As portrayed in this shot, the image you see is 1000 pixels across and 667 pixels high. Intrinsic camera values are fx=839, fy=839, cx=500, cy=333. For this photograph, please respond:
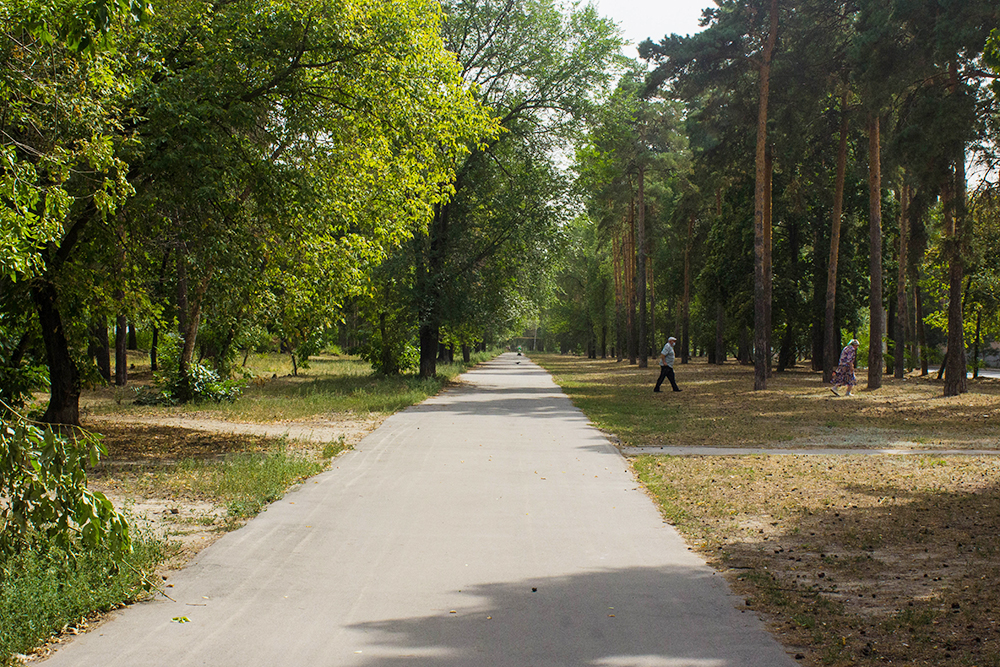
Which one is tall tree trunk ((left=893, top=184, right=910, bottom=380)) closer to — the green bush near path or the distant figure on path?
the distant figure on path

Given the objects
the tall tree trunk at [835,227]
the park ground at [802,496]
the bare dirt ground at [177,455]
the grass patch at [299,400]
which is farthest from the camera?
the tall tree trunk at [835,227]

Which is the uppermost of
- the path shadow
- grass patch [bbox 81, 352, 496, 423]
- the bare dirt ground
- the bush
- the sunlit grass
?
the bush

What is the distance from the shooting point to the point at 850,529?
24.8ft

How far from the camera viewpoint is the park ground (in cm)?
510

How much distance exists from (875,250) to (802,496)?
1941 centimetres

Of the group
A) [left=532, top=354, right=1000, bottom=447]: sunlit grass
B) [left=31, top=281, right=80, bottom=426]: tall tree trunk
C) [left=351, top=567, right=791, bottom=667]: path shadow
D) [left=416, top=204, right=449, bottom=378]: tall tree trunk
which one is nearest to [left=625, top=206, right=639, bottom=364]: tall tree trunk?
[left=532, top=354, right=1000, bottom=447]: sunlit grass

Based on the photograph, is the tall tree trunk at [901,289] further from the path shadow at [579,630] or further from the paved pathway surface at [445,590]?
the path shadow at [579,630]

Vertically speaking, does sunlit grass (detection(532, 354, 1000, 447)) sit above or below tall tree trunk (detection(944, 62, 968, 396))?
below

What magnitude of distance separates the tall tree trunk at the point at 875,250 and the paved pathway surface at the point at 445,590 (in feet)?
→ 63.2

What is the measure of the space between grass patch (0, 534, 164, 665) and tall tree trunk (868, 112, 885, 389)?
78.6ft

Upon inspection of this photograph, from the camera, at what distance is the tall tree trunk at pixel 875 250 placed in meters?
25.2

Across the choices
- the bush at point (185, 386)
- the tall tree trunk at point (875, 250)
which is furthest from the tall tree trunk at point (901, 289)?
the bush at point (185, 386)

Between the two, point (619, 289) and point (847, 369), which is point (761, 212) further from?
point (619, 289)

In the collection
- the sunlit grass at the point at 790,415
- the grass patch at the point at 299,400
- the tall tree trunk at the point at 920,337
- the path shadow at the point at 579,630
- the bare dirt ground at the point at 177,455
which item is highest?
the tall tree trunk at the point at 920,337
